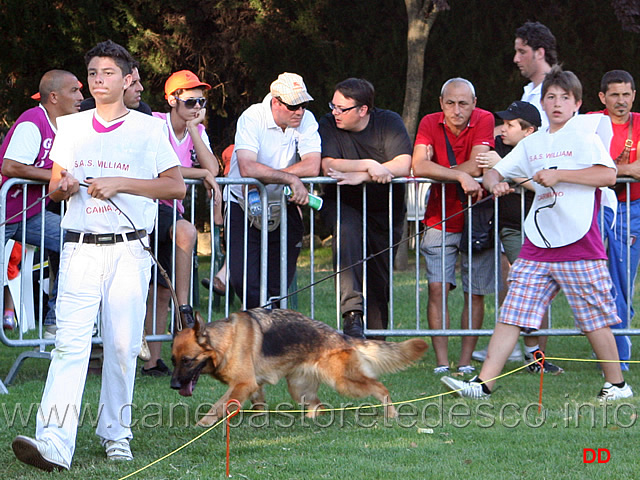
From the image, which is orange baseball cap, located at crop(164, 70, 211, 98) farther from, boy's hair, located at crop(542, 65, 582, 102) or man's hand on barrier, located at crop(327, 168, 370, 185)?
boy's hair, located at crop(542, 65, 582, 102)

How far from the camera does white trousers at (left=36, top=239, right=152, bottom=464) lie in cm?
455

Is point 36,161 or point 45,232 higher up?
point 36,161

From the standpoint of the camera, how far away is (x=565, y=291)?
630cm

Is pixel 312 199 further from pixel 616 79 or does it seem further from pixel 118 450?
pixel 118 450

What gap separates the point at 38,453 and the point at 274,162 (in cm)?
347

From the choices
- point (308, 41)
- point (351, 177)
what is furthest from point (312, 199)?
point (308, 41)

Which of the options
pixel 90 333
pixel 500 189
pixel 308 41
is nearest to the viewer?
pixel 90 333

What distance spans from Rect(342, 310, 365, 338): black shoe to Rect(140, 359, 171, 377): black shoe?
141cm

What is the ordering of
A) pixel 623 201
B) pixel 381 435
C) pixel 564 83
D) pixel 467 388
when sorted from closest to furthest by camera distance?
pixel 381 435
pixel 467 388
pixel 564 83
pixel 623 201

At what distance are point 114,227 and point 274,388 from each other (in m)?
2.55

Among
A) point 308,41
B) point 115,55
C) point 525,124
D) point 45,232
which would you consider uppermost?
point 308,41

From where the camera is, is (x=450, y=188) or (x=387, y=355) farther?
(x=450, y=188)

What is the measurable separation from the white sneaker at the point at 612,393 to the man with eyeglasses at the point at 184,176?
3023 millimetres

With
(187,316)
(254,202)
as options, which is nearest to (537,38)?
(254,202)
